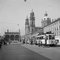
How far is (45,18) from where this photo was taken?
532 feet

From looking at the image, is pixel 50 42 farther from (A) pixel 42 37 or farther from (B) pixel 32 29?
(B) pixel 32 29

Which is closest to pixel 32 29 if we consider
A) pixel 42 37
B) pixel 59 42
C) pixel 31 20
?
pixel 31 20

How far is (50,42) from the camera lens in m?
37.7

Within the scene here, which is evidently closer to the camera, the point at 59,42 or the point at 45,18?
the point at 59,42

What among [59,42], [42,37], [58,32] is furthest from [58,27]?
[42,37]

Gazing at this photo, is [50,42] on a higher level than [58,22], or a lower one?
lower

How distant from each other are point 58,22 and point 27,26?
10664 centimetres

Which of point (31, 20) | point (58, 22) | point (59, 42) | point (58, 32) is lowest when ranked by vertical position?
point (59, 42)

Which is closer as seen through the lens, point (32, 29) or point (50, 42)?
point (50, 42)

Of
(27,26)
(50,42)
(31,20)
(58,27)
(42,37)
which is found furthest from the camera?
(27,26)

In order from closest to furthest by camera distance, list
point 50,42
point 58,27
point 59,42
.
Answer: point 50,42, point 59,42, point 58,27

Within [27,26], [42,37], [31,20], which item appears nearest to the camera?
[42,37]

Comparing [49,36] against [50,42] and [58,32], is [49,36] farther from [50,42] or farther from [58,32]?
[58,32]

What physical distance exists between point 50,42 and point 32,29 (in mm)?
125048
